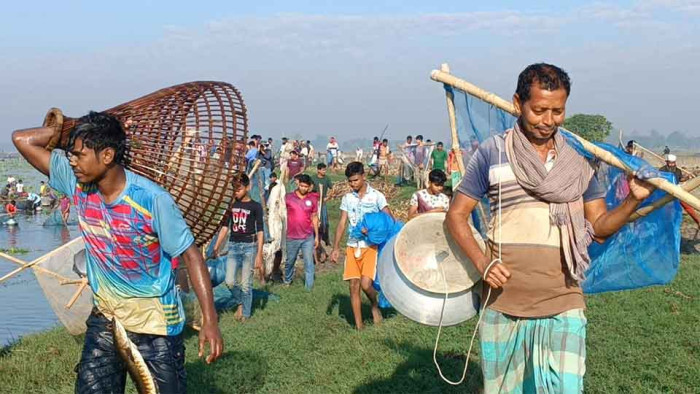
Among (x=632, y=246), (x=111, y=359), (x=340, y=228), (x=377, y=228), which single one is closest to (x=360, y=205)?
(x=377, y=228)

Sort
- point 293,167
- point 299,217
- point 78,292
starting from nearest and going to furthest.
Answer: point 78,292 → point 299,217 → point 293,167

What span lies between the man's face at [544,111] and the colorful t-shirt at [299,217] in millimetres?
7389

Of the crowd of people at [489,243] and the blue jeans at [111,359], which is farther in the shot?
the blue jeans at [111,359]

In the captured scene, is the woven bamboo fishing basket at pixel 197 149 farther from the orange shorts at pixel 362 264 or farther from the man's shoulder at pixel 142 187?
the orange shorts at pixel 362 264

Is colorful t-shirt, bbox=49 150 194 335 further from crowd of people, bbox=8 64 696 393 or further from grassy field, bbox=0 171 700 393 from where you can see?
grassy field, bbox=0 171 700 393

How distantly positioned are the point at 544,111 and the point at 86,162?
213 centimetres

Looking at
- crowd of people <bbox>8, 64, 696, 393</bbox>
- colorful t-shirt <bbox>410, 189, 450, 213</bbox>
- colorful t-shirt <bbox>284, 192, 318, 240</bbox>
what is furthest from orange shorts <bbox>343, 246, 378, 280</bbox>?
crowd of people <bbox>8, 64, 696, 393</bbox>

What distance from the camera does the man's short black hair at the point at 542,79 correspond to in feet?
11.4

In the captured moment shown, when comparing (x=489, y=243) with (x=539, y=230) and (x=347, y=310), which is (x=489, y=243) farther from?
(x=347, y=310)

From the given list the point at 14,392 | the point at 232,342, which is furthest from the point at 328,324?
the point at 14,392

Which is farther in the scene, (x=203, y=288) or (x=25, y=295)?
(x=25, y=295)

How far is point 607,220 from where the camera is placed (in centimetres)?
366

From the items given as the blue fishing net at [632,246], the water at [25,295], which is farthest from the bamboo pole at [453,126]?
the water at [25,295]

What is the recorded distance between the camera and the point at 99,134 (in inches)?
141
